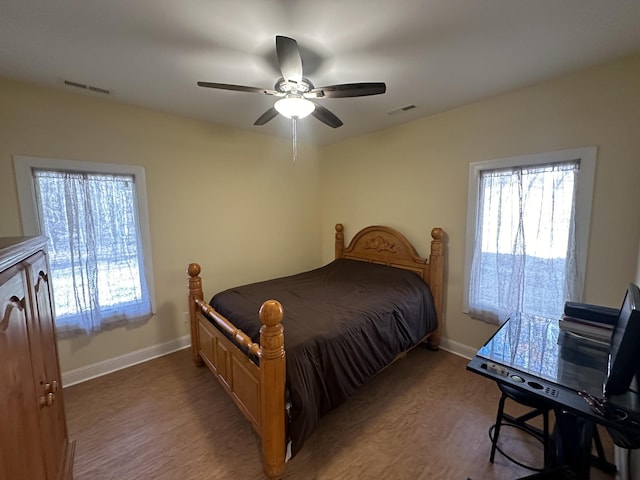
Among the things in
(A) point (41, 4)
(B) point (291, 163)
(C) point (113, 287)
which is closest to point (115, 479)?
(C) point (113, 287)

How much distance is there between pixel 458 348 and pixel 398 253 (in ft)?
3.99

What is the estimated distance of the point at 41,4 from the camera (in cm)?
134

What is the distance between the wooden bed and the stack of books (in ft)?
3.94

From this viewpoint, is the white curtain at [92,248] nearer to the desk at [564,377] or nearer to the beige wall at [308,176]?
the beige wall at [308,176]

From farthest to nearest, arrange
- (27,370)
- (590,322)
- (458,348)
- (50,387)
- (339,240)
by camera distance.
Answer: (339,240) → (458,348) → (590,322) → (50,387) → (27,370)

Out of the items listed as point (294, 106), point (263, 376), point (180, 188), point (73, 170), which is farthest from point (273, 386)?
point (73, 170)

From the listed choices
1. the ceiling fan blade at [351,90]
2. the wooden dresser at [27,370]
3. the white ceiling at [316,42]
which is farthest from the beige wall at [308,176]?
the ceiling fan blade at [351,90]

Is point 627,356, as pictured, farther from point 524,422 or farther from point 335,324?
point 335,324

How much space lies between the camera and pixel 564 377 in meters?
1.21

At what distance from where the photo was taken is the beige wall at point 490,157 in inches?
75.5

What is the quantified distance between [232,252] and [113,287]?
4.07 feet

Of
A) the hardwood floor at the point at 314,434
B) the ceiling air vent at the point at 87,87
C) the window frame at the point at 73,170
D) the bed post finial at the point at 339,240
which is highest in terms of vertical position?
the ceiling air vent at the point at 87,87

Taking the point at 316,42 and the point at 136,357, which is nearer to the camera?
the point at 316,42

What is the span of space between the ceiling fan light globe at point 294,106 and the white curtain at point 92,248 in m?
1.82
